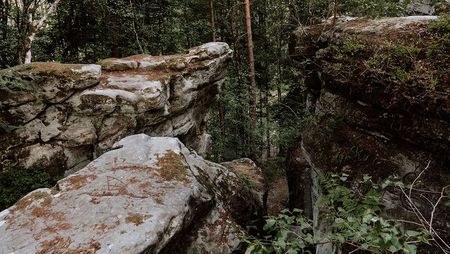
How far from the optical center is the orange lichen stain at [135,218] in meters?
4.12

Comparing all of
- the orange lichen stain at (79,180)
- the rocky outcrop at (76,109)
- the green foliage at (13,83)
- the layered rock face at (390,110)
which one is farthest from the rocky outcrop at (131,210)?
the green foliage at (13,83)

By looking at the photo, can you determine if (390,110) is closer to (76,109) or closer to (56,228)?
(56,228)

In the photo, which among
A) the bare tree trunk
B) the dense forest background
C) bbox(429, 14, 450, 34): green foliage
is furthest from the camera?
the dense forest background

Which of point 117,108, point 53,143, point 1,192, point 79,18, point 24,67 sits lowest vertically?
point 1,192

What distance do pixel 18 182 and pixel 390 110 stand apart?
27.2ft

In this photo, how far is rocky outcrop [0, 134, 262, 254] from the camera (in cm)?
391

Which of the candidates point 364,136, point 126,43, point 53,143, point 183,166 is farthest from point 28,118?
point 126,43

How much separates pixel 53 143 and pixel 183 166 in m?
4.82

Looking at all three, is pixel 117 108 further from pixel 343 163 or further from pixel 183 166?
pixel 343 163

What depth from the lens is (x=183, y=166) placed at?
565 centimetres

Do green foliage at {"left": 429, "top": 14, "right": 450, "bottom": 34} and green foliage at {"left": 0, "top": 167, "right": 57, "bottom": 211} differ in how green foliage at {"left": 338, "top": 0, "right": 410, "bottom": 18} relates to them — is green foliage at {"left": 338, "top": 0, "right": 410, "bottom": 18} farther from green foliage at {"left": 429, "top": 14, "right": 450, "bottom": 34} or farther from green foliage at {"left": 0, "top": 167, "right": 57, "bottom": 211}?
green foliage at {"left": 0, "top": 167, "right": 57, "bottom": 211}

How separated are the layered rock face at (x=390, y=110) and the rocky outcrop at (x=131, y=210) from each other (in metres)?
2.36

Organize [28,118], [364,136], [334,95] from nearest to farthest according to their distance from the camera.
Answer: [364,136] → [334,95] → [28,118]

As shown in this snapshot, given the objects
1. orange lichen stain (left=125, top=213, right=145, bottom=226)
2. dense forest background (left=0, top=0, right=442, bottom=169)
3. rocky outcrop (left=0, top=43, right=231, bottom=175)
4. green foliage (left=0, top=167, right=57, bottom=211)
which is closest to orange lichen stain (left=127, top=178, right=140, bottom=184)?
orange lichen stain (left=125, top=213, right=145, bottom=226)
